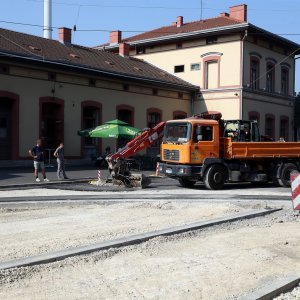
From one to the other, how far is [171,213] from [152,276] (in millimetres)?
5761

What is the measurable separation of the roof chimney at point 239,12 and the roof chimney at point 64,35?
13438 millimetres

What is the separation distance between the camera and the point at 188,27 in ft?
134

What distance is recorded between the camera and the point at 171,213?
39.9 feet

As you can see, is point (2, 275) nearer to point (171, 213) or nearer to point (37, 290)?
point (37, 290)

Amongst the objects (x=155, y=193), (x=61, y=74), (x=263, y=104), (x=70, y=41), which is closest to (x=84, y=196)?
(x=155, y=193)

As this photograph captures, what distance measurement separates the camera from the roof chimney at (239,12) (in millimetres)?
37875

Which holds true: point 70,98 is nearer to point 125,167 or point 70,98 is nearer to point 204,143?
point 125,167

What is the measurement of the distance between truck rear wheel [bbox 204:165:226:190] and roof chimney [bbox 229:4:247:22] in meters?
22.1

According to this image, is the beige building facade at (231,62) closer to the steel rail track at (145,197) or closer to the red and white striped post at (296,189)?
the steel rail track at (145,197)

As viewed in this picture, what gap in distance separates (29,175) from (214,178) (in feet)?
27.9

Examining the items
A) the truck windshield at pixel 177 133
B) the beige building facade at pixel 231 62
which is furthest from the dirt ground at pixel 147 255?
the beige building facade at pixel 231 62

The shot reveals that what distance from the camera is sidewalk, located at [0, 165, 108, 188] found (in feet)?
63.2

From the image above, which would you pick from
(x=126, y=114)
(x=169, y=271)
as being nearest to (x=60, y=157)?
(x=126, y=114)

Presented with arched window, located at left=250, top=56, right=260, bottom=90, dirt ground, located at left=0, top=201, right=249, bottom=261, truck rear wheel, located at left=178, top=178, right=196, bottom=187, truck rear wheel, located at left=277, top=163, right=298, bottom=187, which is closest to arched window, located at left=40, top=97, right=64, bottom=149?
truck rear wheel, located at left=178, top=178, right=196, bottom=187
